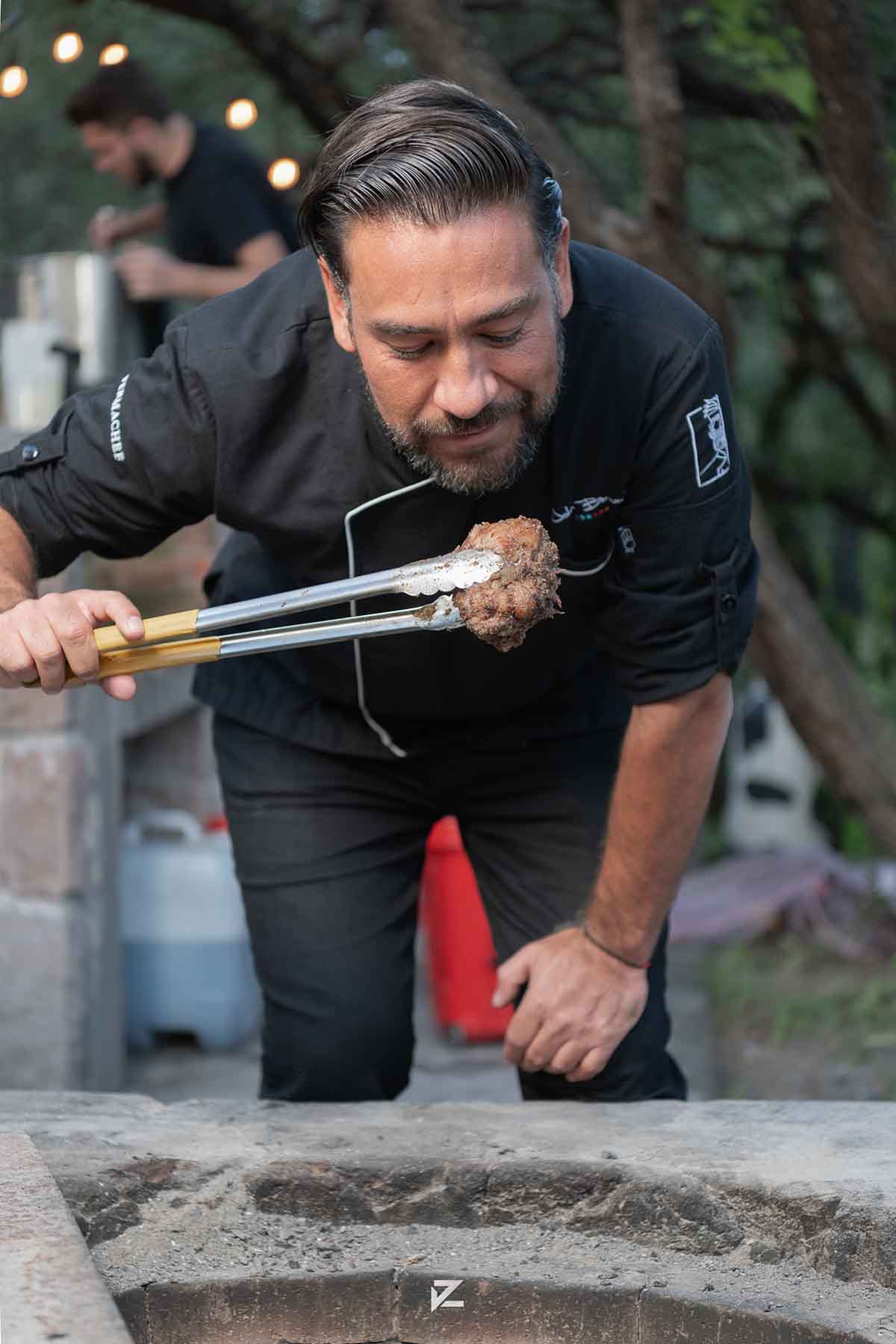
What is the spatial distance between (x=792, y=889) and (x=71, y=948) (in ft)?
7.74

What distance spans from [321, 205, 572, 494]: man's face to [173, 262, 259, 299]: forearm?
7.00 ft

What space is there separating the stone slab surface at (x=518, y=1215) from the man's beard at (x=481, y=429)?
74 centimetres

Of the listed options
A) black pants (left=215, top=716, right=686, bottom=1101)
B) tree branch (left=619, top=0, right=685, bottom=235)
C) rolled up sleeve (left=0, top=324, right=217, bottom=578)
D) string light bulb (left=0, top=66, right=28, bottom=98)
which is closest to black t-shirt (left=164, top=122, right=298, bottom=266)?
string light bulb (left=0, top=66, right=28, bottom=98)

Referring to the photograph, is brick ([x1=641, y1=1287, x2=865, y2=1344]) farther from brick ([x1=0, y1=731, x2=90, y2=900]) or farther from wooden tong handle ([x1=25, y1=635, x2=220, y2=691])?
brick ([x1=0, y1=731, x2=90, y2=900])

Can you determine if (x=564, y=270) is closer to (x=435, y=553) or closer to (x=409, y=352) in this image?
(x=409, y=352)

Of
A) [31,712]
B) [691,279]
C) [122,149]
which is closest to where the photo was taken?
[31,712]

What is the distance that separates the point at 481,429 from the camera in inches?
68.4

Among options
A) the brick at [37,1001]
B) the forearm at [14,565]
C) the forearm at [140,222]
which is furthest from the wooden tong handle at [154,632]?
the forearm at [140,222]

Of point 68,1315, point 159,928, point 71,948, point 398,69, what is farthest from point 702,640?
point 398,69

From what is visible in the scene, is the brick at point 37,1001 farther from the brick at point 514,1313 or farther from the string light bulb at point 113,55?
the string light bulb at point 113,55

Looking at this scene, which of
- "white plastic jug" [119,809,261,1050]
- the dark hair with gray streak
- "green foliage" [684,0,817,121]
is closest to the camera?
the dark hair with gray streak

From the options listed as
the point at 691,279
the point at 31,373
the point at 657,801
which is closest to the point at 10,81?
the point at 31,373

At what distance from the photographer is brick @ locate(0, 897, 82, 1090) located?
314 cm

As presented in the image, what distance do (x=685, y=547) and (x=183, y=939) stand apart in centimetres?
203
